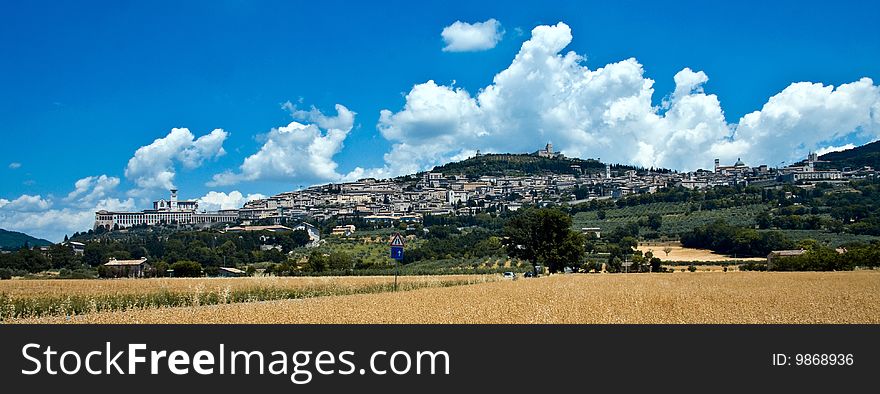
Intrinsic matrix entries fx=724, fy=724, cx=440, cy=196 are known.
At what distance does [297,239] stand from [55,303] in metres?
111

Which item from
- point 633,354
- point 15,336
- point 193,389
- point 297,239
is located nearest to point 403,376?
point 193,389

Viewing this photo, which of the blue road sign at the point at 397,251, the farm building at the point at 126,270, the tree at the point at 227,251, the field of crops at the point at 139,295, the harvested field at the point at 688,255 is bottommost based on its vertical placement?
the harvested field at the point at 688,255

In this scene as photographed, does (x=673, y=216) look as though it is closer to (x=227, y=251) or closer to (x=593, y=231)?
(x=593, y=231)

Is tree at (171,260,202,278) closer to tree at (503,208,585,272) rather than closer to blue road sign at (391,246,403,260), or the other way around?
tree at (503,208,585,272)

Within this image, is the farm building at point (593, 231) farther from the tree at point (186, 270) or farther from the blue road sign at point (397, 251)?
the blue road sign at point (397, 251)

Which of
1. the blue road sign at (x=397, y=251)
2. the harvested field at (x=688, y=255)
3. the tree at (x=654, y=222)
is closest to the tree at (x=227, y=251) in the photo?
the harvested field at (x=688, y=255)

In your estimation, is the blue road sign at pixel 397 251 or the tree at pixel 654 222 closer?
the blue road sign at pixel 397 251

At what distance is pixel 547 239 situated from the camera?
218 ft

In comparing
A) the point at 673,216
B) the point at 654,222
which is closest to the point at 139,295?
the point at 654,222

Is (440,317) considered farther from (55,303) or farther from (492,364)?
(55,303)

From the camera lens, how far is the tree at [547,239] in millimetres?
65750

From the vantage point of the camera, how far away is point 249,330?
38.8 ft

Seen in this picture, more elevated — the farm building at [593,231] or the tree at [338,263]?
the farm building at [593,231]

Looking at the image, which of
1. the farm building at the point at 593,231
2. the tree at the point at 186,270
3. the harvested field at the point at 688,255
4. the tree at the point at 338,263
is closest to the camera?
the tree at the point at 186,270
